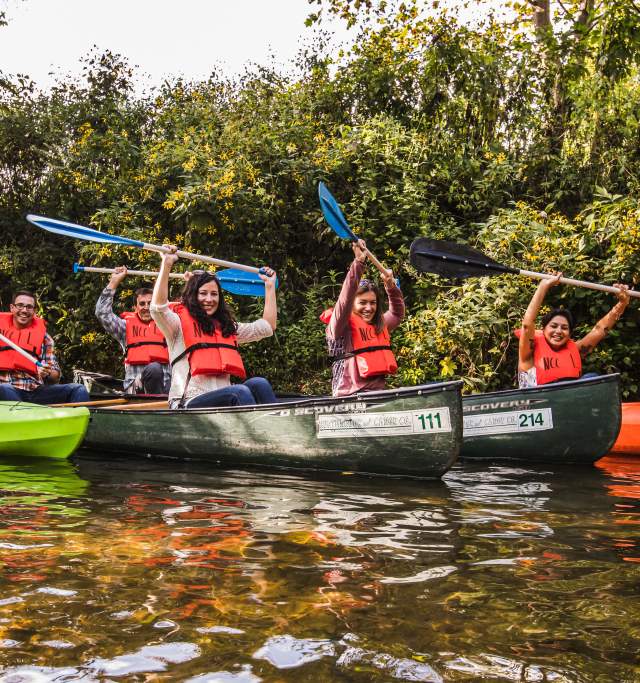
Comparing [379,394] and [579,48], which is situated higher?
[579,48]

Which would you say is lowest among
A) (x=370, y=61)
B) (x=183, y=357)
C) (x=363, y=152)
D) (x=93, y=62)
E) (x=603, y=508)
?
(x=603, y=508)

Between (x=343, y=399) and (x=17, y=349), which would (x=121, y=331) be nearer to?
(x=17, y=349)

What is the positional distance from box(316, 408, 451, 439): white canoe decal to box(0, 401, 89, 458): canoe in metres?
1.83

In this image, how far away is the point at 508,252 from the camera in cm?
777

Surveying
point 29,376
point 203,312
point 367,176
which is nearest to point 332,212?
point 203,312

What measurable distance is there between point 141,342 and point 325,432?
3.14 metres

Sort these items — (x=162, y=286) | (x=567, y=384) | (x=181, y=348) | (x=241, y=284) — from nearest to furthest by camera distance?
(x=162, y=286), (x=181, y=348), (x=567, y=384), (x=241, y=284)

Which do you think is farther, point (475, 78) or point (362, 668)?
point (475, 78)

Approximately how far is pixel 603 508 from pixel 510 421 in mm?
1937

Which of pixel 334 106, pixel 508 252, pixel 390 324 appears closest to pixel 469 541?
pixel 390 324

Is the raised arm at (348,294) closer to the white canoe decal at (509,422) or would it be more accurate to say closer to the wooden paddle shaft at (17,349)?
the white canoe decal at (509,422)

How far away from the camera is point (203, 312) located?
5371 mm

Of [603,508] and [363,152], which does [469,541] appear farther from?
[363,152]

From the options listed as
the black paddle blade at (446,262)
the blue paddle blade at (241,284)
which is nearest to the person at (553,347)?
the black paddle blade at (446,262)
